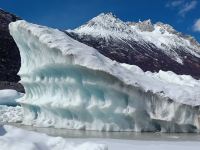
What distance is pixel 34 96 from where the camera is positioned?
20109 millimetres

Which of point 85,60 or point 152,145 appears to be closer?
point 152,145

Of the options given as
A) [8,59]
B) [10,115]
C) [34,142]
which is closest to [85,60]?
[34,142]

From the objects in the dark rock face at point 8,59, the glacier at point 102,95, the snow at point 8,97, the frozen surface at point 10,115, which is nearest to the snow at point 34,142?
the glacier at point 102,95

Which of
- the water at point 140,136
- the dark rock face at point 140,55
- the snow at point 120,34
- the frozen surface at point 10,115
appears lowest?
the water at point 140,136

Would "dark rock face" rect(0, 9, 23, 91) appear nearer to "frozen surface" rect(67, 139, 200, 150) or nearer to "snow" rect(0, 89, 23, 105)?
"snow" rect(0, 89, 23, 105)

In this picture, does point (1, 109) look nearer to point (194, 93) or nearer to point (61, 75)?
point (61, 75)

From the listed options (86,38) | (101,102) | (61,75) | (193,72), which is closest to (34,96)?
(61,75)

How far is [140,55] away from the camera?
13700cm

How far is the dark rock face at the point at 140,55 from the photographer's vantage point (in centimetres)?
12625

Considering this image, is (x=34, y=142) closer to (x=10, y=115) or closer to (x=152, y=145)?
(x=152, y=145)

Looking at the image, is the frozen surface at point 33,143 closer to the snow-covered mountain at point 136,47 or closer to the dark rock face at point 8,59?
the dark rock face at point 8,59

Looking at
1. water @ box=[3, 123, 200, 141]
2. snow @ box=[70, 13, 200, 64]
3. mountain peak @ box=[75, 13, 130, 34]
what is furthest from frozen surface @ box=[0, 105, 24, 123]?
mountain peak @ box=[75, 13, 130, 34]

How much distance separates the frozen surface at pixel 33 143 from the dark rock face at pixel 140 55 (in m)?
109

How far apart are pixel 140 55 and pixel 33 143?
130 meters
